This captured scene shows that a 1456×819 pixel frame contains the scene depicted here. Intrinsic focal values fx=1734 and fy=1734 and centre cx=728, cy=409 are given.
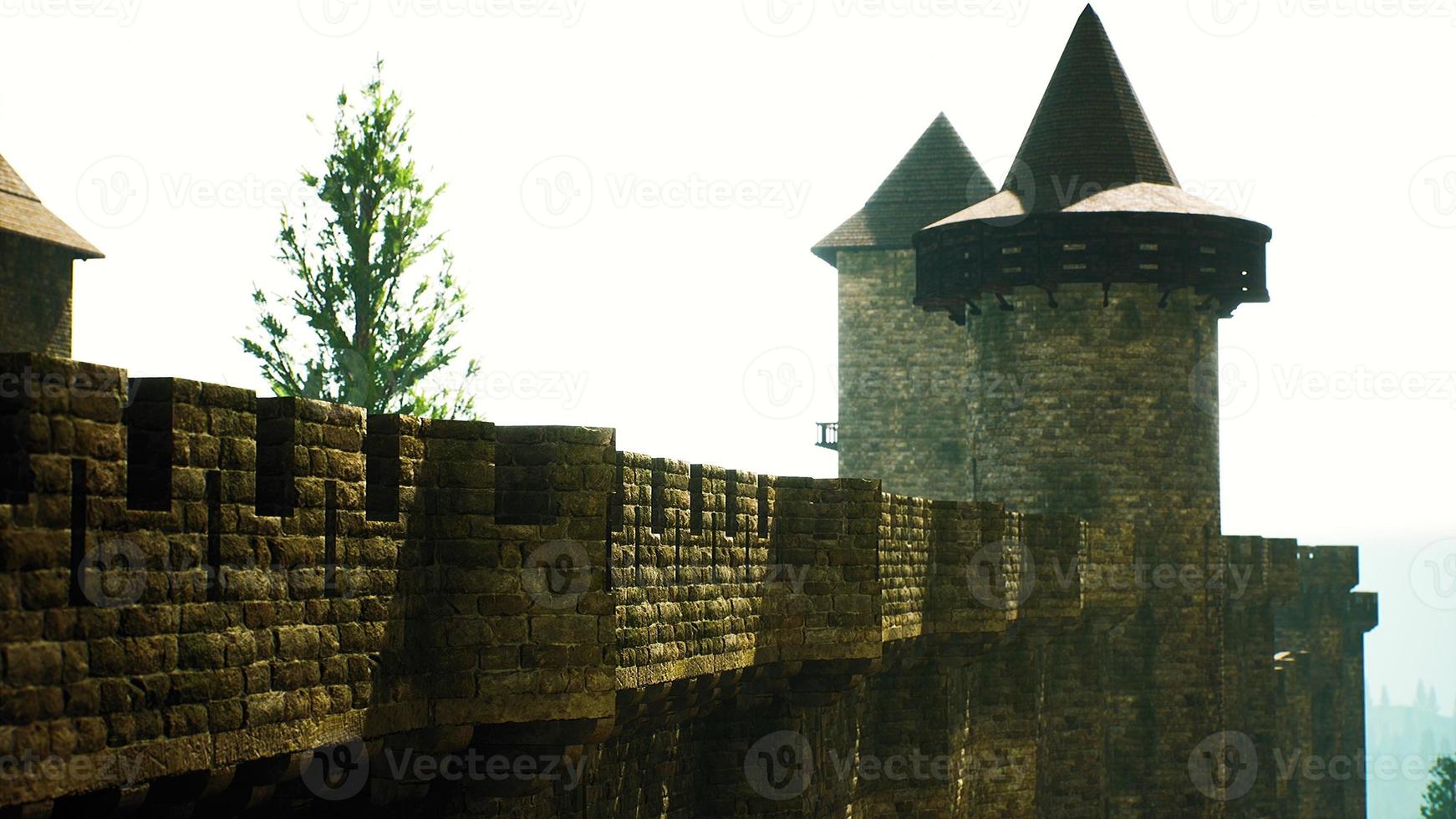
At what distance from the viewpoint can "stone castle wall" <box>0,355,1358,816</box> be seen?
18.3 ft

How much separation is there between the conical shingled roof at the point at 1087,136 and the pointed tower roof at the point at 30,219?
16108mm

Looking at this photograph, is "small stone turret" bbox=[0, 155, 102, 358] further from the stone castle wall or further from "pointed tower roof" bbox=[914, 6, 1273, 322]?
the stone castle wall

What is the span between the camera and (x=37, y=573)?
543cm

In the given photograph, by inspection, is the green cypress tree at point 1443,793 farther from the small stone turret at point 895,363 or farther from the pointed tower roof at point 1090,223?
the pointed tower roof at point 1090,223

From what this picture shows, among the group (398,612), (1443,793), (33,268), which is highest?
(33,268)

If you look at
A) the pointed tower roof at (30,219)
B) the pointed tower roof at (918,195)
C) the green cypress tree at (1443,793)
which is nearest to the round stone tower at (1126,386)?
the pointed tower roof at (918,195)

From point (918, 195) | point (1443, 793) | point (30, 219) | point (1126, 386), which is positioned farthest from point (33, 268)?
point (1443, 793)

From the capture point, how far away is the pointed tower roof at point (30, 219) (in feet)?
94.8

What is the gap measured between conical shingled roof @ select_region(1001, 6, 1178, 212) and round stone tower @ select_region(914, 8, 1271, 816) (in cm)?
7

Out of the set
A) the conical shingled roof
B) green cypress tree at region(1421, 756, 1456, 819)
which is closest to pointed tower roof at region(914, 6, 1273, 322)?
the conical shingled roof

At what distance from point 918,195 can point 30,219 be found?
55.8ft

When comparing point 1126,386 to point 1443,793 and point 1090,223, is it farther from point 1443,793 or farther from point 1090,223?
point 1443,793

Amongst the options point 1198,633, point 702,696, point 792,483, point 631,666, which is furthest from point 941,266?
point 631,666

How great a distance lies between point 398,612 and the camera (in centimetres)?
744
